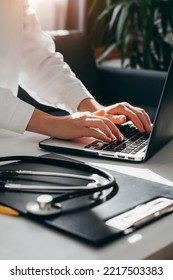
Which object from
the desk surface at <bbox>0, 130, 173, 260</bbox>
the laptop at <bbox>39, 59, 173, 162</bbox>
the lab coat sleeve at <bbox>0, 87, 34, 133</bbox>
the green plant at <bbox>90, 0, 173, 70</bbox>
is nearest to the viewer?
the desk surface at <bbox>0, 130, 173, 260</bbox>

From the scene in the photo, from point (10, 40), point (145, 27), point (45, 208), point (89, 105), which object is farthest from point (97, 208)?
point (145, 27)

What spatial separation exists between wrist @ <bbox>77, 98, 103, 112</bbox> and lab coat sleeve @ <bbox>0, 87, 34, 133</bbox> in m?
0.26

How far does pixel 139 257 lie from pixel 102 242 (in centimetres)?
6

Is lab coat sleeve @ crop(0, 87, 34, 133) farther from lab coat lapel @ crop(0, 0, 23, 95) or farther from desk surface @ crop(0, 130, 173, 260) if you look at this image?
desk surface @ crop(0, 130, 173, 260)

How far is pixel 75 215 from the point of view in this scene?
0.88 meters

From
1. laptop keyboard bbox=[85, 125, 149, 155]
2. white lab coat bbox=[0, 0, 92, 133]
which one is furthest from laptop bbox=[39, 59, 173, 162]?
white lab coat bbox=[0, 0, 92, 133]

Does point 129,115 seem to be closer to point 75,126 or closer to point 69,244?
point 75,126

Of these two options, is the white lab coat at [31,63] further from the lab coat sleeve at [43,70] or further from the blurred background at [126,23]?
the blurred background at [126,23]

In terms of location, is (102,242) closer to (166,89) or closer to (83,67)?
(166,89)

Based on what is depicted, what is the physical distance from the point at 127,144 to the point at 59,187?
0.33 metres

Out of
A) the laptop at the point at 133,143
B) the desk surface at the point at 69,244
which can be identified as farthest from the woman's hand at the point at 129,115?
the desk surface at the point at 69,244

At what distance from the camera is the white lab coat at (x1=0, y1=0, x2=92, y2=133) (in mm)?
1600

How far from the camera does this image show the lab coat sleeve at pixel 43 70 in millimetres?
Answer: 1685
